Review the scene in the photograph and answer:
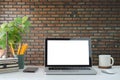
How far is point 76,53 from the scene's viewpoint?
1835 mm

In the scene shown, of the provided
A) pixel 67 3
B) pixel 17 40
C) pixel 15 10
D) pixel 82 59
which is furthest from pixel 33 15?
pixel 82 59

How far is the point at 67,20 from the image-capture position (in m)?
4.14

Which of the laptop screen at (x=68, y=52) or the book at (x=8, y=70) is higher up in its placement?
the laptop screen at (x=68, y=52)

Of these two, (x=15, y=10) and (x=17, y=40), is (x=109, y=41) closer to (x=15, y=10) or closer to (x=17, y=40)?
(x=15, y=10)

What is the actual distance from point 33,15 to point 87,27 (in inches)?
45.8

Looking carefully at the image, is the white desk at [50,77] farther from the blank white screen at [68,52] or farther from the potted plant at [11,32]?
the potted plant at [11,32]

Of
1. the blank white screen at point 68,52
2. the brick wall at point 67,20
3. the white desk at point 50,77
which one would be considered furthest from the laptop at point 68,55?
the brick wall at point 67,20

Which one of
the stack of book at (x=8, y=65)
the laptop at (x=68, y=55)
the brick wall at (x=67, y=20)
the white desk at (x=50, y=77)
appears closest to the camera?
the white desk at (x=50, y=77)

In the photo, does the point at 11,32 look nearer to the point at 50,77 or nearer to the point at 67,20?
the point at 50,77

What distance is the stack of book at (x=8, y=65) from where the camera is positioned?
1654 mm

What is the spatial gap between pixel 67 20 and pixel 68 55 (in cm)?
238

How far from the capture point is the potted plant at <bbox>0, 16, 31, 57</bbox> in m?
1.85

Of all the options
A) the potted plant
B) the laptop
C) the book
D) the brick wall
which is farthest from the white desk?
the brick wall

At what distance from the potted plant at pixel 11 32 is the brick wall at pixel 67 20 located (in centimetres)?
221
